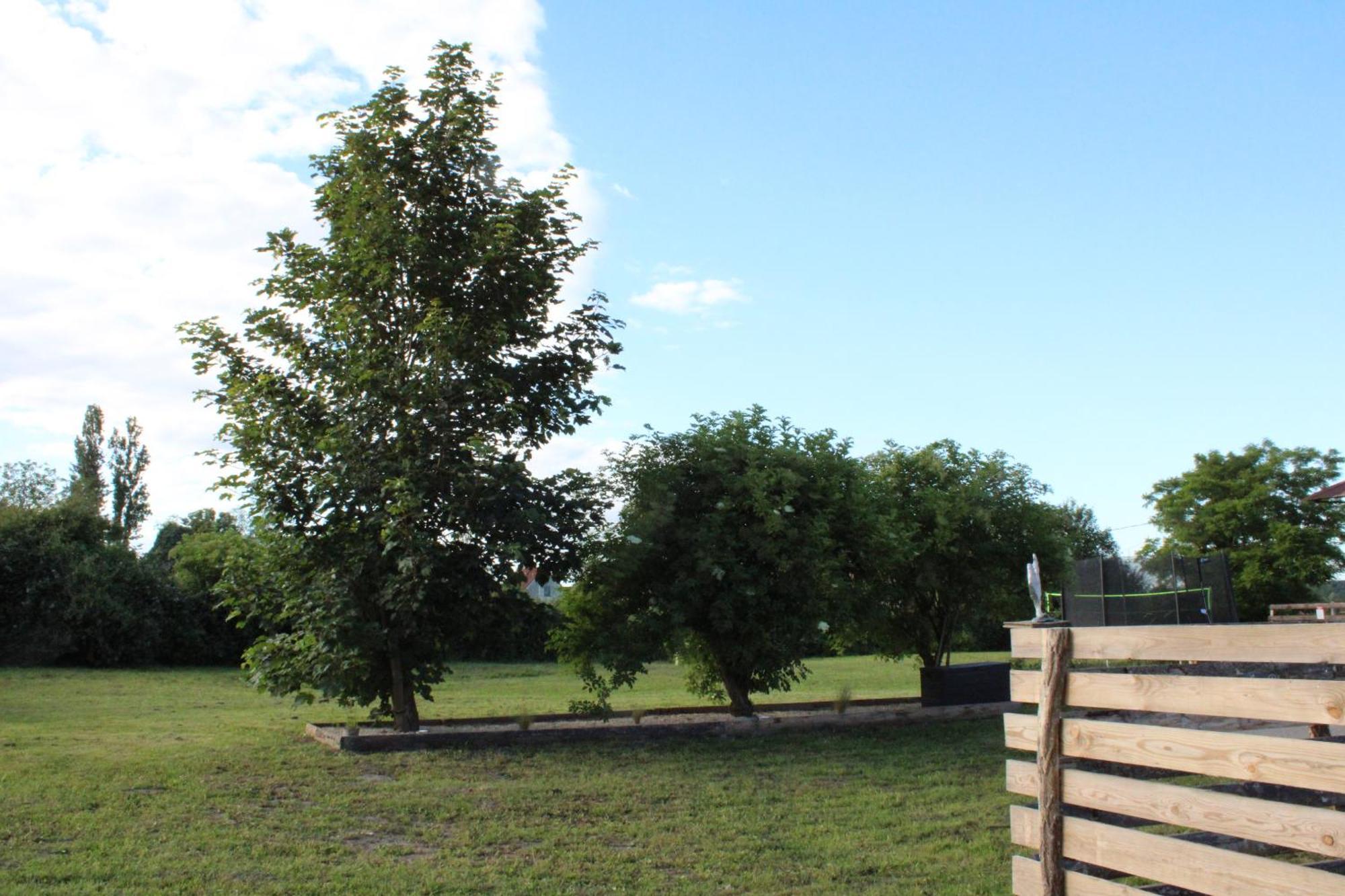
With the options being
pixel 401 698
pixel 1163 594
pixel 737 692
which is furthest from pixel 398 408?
pixel 1163 594

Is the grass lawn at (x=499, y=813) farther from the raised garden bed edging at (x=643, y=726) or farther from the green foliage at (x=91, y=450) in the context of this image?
the green foliage at (x=91, y=450)

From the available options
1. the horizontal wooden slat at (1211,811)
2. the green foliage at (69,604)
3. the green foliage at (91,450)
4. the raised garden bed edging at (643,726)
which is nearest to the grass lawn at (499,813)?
the raised garden bed edging at (643,726)

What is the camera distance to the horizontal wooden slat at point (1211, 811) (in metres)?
3.55

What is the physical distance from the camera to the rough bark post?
4738 millimetres

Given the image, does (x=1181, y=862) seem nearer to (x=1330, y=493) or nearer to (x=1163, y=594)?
(x=1163, y=594)

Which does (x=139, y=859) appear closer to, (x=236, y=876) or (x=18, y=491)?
(x=236, y=876)

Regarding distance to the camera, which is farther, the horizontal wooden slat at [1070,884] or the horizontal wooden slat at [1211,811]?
the horizontal wooden slat at [1070,884]

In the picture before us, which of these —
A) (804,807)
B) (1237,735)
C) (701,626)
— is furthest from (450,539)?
(1237,735)

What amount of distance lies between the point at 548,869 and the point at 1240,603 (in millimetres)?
43921

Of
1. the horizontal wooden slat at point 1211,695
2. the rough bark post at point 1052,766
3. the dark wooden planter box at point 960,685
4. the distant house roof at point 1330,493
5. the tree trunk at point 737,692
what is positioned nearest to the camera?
the horizontal wooden slat at point 1211,695

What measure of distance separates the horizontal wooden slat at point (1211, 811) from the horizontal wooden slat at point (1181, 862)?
0.28 ft

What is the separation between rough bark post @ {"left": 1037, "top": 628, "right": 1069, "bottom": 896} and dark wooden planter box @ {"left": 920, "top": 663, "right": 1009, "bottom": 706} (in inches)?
398

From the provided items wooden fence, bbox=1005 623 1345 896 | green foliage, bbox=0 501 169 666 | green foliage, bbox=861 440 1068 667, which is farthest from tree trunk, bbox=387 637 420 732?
green foliage, bbox=0 501 169 666

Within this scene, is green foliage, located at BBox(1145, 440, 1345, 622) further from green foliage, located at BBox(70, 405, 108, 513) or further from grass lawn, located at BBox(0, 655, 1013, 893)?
green foliage, located at BBox(70, 405, 108, 513)
